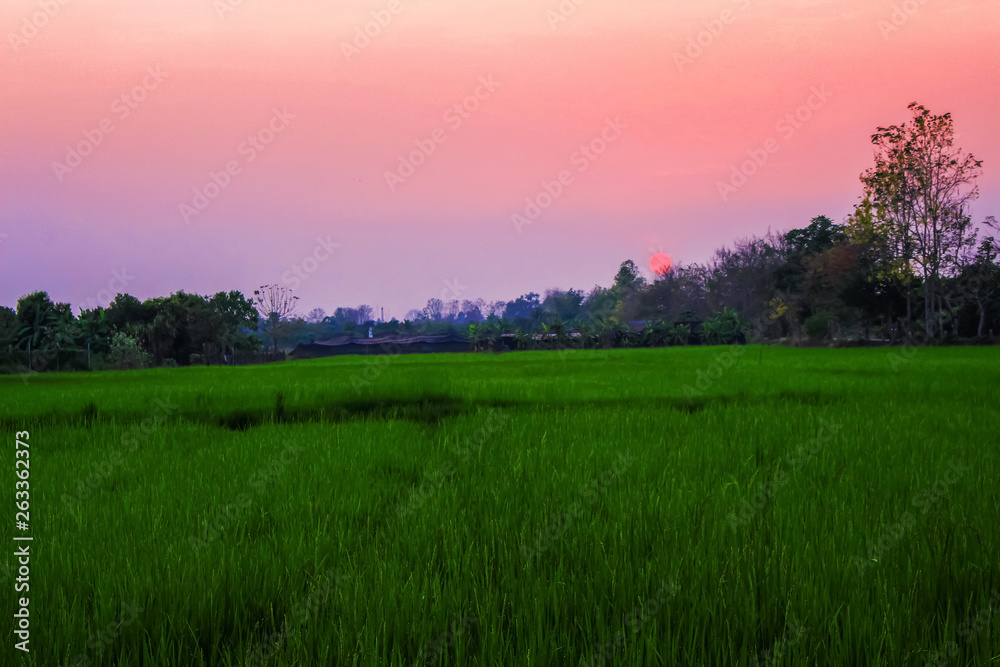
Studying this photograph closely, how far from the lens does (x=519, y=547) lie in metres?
2.30

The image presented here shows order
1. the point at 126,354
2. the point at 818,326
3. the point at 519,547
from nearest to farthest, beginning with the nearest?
the point at 519,547 < the point at 126,354 < the point at 818,326

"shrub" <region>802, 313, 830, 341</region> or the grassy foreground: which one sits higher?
"shrub" <region>802, 313, 830, 341</region>

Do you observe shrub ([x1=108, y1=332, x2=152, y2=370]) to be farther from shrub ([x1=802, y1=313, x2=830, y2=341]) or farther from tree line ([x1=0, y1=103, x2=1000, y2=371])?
shrub ([x1=802, y1=313, x2=830, y2=341])

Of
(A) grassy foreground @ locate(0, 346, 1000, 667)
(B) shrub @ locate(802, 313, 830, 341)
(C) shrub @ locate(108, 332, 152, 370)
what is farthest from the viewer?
(B) shrub @ locate(802, 313, 830, 341)

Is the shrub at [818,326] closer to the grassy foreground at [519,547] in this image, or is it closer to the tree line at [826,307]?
the tree line at [826,307]

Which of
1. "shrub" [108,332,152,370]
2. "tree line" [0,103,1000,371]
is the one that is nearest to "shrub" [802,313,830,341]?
"tree line" [0,103,1000,371]

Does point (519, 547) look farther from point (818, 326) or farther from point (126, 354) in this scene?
point (818, 326)

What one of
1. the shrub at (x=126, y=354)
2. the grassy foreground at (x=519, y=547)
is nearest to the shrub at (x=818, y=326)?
the grassy foreground at (x=519, y=547)

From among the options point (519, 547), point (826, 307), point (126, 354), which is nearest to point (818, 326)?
point (826, 307)

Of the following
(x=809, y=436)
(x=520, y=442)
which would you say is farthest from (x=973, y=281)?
(x=520, y=442)

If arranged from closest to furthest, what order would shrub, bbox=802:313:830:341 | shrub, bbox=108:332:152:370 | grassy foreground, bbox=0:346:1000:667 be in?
grassy foreground, bbox=0:346:1000:667 → shrub, bbox=108:332:152:370 → shrub, bbox=802:313:830:341

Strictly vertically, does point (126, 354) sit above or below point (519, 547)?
above

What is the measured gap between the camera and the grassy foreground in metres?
1.57

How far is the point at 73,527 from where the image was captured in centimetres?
264
